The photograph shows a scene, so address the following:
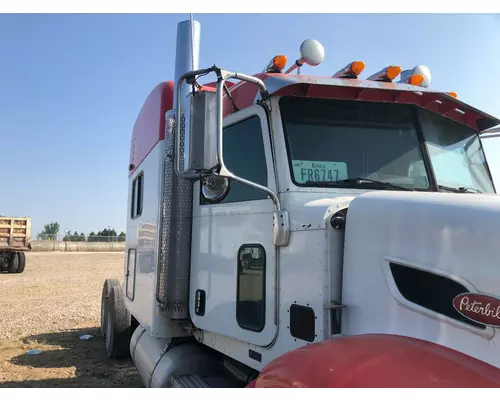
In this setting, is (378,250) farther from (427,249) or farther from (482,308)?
(482,308)

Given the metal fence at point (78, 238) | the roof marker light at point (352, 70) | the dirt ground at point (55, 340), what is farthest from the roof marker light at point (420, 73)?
the metal fence at point (78, 238)

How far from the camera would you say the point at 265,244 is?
293 centimetres

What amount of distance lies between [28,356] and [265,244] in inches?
222

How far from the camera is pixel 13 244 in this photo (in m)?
20.6

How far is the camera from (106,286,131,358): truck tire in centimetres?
648

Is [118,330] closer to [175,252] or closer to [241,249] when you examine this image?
[175,252]

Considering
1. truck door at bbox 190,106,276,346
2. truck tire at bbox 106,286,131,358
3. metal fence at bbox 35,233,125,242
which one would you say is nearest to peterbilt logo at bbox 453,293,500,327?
truck door at bbox 190,106,276,346

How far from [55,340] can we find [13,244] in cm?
1450

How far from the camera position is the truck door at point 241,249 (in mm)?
2928

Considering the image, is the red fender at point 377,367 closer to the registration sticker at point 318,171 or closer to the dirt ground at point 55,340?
the registration sticker at point 318,171

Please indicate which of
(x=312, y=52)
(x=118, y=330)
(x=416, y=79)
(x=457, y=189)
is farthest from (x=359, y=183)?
(x=118, y=330)

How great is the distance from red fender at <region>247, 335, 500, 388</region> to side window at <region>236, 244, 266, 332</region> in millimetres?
909

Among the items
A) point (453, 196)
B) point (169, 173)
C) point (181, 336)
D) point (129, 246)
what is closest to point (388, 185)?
point (453, 196)

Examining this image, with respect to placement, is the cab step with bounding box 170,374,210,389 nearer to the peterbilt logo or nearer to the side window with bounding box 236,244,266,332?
the side window with bounding box 236,244,266,332
